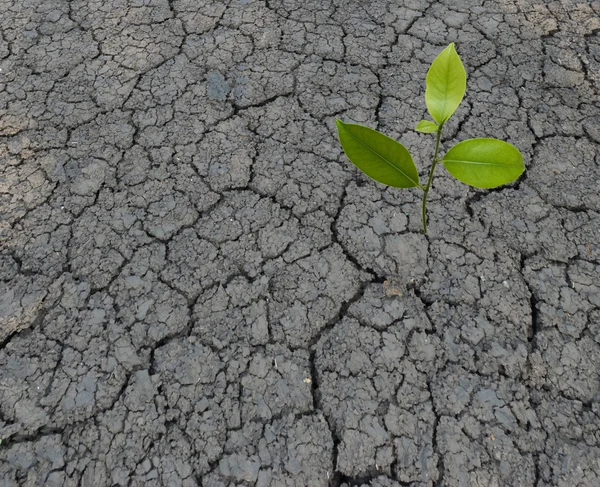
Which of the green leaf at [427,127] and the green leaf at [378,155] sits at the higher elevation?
the green leaf at [427,127]

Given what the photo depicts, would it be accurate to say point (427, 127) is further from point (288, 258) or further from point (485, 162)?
point (288, 258)

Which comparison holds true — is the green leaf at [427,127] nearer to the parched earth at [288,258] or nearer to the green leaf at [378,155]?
the green leaf at [378,155]

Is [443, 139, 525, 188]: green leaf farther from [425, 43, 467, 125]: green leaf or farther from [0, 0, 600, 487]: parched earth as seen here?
[0, 0, 600, 487]: parched earth

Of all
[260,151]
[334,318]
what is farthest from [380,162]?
[260,151]

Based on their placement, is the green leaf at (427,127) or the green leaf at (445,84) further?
the green leaf at (427,127)

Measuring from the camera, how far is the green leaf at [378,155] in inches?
56.7

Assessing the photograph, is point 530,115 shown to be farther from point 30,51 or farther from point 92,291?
point 30,51

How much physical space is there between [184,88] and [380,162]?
116cm

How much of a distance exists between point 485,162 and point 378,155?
314 mm

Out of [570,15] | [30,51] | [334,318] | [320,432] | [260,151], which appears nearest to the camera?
[320,432]

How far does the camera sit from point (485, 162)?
1441mm

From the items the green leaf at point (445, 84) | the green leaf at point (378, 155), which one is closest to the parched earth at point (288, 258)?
the green leaf at point (378, 155)

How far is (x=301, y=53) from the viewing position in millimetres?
2361

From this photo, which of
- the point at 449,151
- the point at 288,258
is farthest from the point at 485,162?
the point at 288,258
